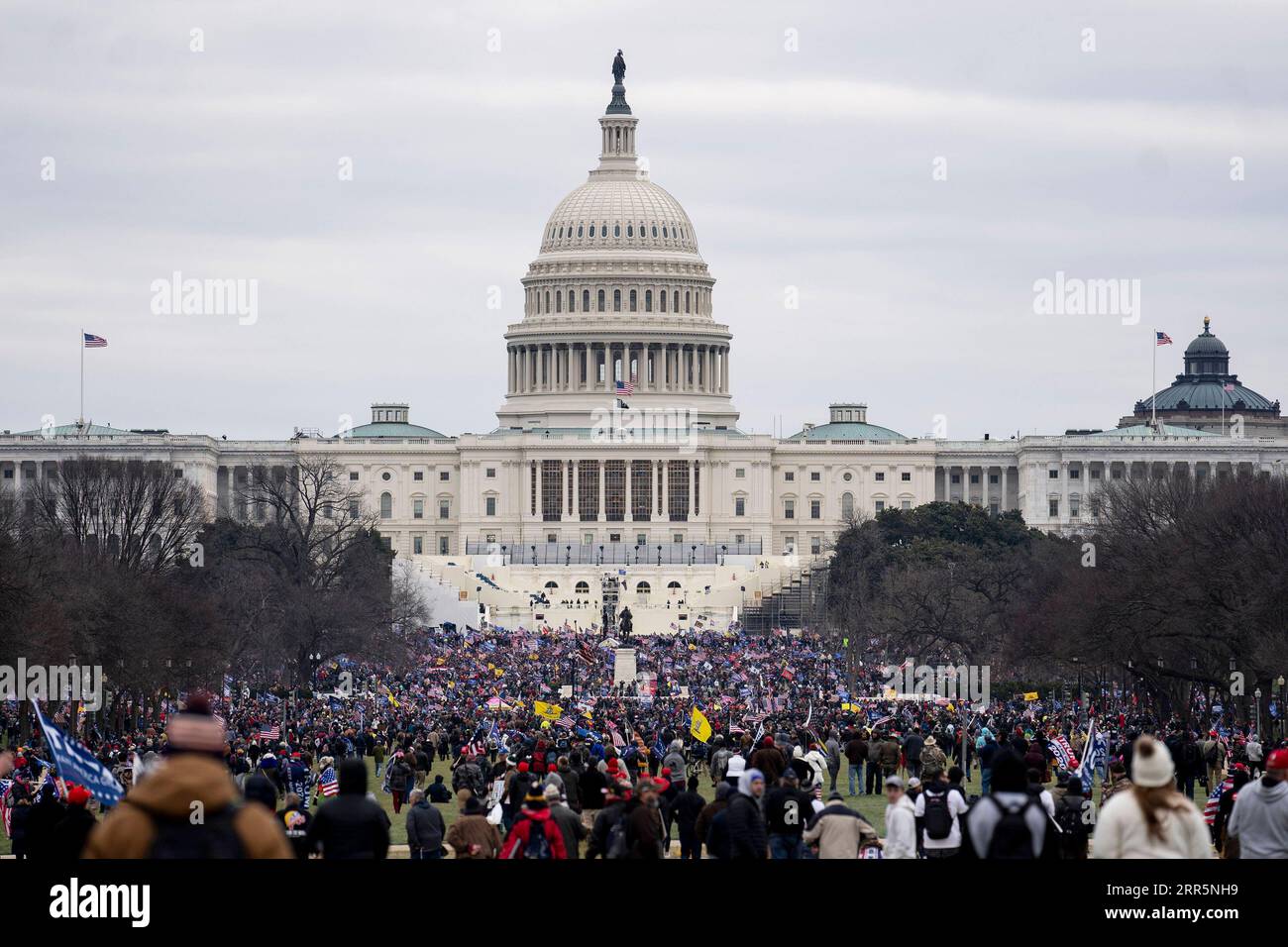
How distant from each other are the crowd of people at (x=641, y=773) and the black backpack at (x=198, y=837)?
0.5 inches

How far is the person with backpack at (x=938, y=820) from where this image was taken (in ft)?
82.3

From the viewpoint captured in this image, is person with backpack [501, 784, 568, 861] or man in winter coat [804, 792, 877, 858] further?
man in winter coat [804, 792, 877, 858]

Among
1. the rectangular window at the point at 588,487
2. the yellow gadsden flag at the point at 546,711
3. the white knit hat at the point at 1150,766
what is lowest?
the white knit hat at the point at 1150,766

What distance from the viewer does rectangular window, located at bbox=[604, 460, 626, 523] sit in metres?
194

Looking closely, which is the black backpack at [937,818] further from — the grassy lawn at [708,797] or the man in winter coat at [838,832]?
the grassy lawn at [708,797]

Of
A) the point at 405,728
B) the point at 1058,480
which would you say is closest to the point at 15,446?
the point at 1058,480

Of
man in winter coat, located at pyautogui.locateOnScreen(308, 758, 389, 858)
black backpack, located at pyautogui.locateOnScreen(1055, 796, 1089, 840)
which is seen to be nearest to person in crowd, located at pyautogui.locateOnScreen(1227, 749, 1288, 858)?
black backpack, located at pyautogui.locateOnScreen(1055, 796, 1089, 840)

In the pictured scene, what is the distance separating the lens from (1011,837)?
17.8 metres

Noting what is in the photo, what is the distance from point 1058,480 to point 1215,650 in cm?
12919

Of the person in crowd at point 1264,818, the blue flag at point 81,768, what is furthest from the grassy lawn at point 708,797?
the person in crowd at point 1264,818

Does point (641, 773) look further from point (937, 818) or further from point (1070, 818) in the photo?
point (937, 818)

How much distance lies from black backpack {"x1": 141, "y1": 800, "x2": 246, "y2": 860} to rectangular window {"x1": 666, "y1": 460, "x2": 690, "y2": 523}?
589 ft

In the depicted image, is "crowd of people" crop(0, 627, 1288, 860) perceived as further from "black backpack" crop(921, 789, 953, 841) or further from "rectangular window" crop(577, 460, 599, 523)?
"rectangular window" crop(577, 460, 599, 523)
